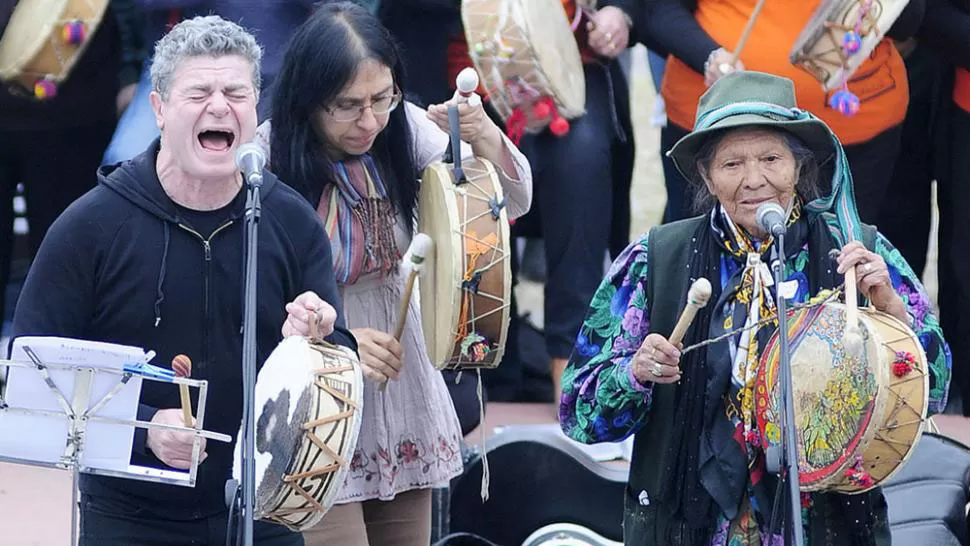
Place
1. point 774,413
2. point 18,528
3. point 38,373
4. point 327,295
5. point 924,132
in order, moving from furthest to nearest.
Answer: point 924,132 → point 18,528 → point 327,295 → point 774,413 → point 38,373

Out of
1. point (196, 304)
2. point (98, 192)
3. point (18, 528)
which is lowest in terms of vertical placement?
point (18, 528)

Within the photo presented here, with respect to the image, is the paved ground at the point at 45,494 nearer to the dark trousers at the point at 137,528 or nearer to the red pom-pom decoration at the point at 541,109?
the red pom-pom decoration at the point at 541,109

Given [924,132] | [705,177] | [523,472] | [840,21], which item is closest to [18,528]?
[523,472]

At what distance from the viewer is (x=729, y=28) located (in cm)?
569

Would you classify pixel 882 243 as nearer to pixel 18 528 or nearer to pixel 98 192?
pixel 98 192

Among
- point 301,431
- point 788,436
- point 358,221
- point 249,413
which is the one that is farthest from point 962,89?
point 249,413

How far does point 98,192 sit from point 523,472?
173 centimetres

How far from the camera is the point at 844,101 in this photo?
5465mm

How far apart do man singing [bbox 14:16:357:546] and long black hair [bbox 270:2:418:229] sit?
41 centimetres

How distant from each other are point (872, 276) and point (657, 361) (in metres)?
0.46

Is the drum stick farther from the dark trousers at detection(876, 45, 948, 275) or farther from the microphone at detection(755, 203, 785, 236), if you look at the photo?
the microphone at detection(755, 203, 785, 236)

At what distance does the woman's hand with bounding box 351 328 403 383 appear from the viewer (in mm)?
4156

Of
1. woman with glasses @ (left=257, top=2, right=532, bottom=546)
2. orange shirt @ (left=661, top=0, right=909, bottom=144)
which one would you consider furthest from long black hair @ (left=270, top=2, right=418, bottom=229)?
orange shirt @ (left=661, top=0, right=909, bottom=144)

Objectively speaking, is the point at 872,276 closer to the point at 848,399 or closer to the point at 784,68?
the point at 848,399
